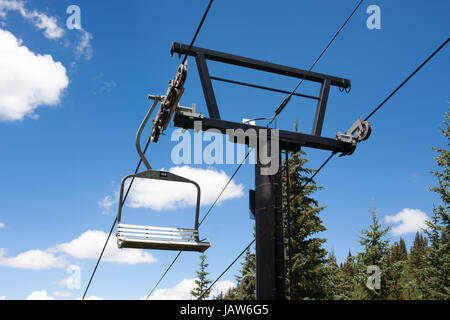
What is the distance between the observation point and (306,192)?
81.8 feet

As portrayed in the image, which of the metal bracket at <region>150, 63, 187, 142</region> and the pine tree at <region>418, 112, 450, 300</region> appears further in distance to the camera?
the pine tree at <region>418, 112, 450, 300</region>

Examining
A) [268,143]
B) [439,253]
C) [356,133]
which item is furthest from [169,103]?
[439,253]

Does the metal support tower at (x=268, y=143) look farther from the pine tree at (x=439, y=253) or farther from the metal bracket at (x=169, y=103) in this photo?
the pine tree at (x=439, y=253)

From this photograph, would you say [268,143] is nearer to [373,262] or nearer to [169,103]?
[169,103]

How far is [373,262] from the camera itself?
2228 centimetres

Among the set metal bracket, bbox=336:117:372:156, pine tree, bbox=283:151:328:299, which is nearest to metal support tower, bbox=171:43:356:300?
metal bracket, bbox=336:117:372:156

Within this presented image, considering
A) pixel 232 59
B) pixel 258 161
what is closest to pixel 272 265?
pixel 258 161

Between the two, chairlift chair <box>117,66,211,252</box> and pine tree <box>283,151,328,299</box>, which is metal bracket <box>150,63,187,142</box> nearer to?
chairlift chair <box>117,66,211,252</box>

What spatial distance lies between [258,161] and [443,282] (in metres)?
16.7

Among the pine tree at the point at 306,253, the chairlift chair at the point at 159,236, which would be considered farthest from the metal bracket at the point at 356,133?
the pine tree at the point at 306,253

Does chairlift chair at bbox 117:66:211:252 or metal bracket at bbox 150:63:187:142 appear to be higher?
metal bracket at bbox 150:63:187:142

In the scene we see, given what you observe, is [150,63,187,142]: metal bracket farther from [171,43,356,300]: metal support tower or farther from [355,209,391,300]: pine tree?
[355,209,391,300]: pine tree

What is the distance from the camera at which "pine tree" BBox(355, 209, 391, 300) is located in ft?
71.5
